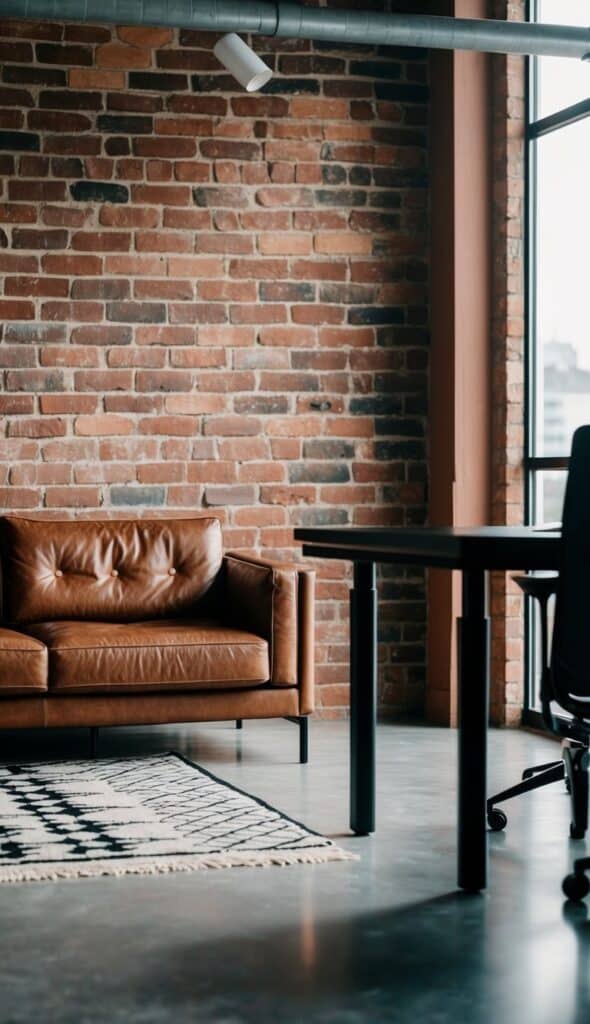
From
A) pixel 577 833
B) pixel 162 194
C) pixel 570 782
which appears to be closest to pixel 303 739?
pixel 577 833

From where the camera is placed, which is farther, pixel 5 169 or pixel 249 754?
pixel 5 169

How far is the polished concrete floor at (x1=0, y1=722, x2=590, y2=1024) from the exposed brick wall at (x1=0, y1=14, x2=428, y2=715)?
2.42 m

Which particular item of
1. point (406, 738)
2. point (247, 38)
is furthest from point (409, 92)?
point (406, 738)

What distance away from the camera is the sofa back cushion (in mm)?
6020

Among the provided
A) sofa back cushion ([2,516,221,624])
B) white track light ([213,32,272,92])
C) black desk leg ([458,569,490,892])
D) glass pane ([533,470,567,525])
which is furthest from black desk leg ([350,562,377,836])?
white track light ([213,32,272,92])

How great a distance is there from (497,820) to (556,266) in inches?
115

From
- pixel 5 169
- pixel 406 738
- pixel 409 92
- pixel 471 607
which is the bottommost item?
pixel 406 738

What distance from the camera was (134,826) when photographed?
4301 millimetres

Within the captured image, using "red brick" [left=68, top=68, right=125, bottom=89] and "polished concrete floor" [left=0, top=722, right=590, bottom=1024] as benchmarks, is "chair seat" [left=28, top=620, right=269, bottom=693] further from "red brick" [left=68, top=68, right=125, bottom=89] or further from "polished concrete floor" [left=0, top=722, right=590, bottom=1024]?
"red brick" [left=68, top=68, right=125, bottom=89]

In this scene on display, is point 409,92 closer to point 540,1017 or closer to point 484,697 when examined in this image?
point 484,697

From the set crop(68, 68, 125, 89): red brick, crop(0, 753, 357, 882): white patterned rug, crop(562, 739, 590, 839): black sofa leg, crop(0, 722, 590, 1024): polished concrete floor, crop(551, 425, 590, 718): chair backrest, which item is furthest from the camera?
crop(68, 68, 125, 89): red brick

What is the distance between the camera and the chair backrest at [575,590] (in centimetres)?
330

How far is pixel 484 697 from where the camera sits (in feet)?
11.7

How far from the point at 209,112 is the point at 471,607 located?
391 cm
